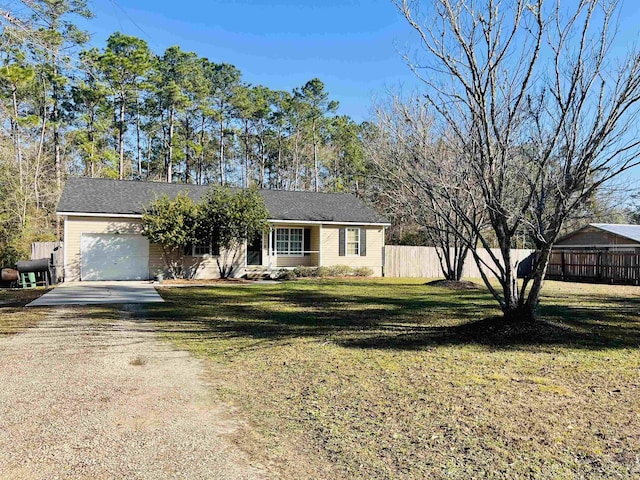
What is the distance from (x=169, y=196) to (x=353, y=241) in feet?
27.9

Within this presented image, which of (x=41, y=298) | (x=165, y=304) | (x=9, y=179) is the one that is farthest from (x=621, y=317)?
(x=9, y=179)

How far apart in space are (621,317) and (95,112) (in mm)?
Answer: 32571

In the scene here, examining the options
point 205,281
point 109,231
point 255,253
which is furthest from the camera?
point 255,253

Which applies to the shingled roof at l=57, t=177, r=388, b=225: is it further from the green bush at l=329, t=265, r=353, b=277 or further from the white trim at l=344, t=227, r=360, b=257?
the green bush at l=329, t=265, r=353, b=277

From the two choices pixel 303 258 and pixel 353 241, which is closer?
pixel 353 241

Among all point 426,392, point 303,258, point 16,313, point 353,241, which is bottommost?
point 426,392

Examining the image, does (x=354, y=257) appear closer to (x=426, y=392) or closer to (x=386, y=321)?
(x=386, y=321)

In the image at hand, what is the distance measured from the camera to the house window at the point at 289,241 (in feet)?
74.7

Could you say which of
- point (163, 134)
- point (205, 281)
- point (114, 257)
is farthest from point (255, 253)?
point (163, 134)

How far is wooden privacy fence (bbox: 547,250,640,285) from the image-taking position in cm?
1994

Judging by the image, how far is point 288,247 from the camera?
23.0 meters

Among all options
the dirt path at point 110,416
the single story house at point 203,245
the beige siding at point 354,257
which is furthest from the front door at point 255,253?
the dirt path at point 110,416

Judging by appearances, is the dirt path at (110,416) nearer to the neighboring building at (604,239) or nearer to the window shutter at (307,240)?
the window shutter at (307,240)

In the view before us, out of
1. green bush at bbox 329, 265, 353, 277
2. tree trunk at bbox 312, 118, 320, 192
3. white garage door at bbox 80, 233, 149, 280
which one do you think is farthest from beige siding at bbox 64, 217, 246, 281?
tree trunk at bbox 312, 118, 320, 192
